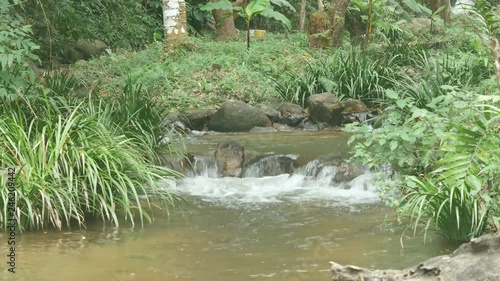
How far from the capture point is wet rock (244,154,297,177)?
9.58 m

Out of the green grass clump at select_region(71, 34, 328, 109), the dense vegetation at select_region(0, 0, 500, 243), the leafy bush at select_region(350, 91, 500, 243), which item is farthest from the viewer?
the green grass clump at select_region(71, 34, 328, 109)

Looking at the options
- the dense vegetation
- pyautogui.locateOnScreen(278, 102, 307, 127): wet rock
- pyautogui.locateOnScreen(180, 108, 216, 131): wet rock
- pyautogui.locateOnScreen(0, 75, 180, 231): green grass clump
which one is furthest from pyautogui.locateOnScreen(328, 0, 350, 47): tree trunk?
pyautogui.locateOnScreen(0, 75, 180, 231): green grass clump

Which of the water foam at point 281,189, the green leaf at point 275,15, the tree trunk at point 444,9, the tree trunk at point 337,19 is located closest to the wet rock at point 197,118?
the water foam at point 281,189

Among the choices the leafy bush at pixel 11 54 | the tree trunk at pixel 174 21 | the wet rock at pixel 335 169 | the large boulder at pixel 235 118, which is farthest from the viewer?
the tree trunk at pixel 174 21

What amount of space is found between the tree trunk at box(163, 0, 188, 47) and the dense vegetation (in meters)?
0.35

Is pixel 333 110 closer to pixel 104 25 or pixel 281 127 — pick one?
pixel 281 127

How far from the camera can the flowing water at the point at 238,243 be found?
5.23 m

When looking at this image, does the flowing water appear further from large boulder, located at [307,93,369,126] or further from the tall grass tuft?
the tall grass tuft

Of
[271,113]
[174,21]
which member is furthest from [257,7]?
[271,113]

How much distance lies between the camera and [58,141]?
6.43 metres

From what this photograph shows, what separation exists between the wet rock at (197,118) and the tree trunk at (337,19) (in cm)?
531

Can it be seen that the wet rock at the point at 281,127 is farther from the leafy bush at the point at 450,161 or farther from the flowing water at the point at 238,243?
the leafy bush at the point at 450,161

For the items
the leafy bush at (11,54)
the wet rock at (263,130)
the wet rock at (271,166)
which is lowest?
the wet rock at (271,166)

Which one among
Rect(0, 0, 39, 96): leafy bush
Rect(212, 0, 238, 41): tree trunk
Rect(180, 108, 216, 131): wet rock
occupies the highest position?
Rect(212, 0, 238, 41): tree trunk
